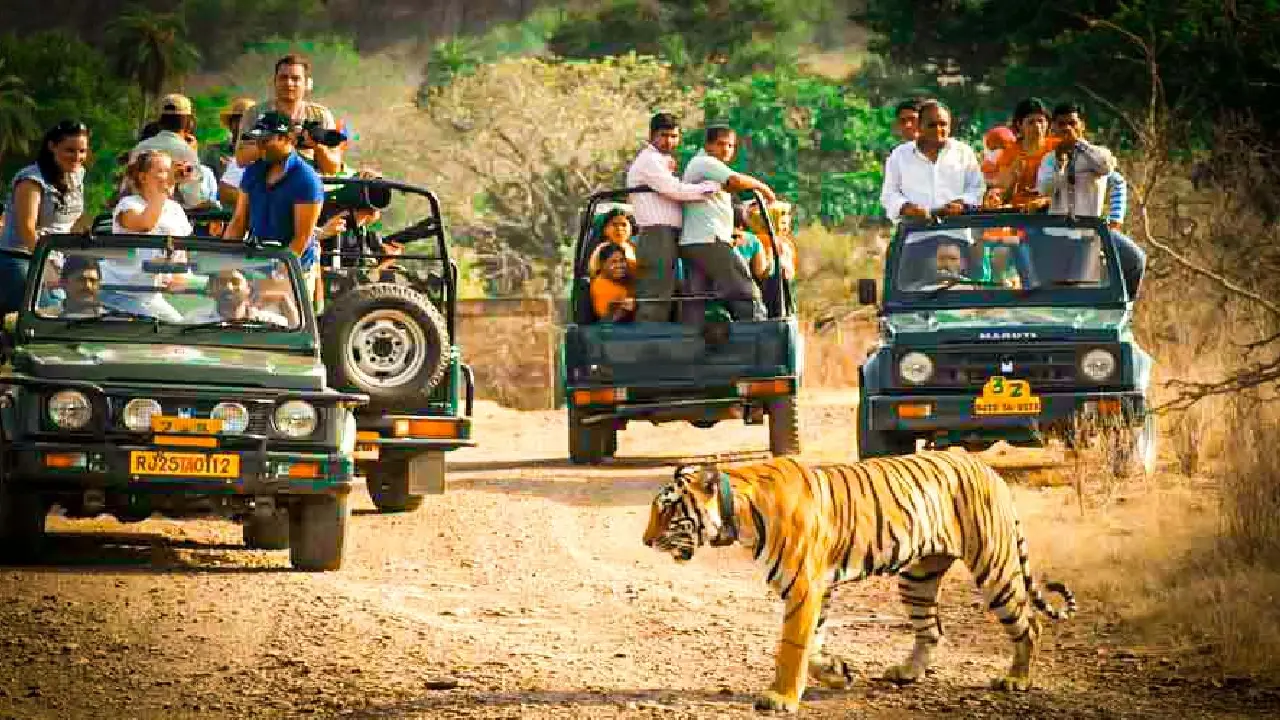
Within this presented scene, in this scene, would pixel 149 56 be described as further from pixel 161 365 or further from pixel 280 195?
pixel 161 365

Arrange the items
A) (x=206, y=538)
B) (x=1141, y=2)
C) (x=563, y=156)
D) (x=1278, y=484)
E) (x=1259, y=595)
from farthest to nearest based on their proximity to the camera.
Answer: (x=563, y=156) < (x=1141, y=2) < (x=206, y=538) < (x=1278, y=484) < (x=1259, y=595)

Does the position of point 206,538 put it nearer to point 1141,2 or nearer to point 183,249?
point 183,249

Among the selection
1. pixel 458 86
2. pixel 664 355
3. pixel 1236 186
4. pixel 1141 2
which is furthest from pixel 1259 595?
pixel 458 86

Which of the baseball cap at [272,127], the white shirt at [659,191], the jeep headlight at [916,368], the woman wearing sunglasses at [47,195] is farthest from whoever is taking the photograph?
the white shirt at [659,191]

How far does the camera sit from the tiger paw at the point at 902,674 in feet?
30.4

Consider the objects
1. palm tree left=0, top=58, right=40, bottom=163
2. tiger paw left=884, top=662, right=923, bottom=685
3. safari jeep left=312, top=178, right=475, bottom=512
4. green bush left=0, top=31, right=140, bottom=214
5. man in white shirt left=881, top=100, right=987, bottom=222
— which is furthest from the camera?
green bush left=0, top=31, right=140, bottom=214

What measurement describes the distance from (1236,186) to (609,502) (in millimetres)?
11462

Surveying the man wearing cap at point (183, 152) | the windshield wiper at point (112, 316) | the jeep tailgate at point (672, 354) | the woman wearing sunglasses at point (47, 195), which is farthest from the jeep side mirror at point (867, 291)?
the windshield wiper at point (112, 316)

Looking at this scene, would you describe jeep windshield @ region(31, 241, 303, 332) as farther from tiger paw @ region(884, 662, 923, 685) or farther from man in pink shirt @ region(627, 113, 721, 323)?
man in pink shirt @ region(627, 113, 721, 323)

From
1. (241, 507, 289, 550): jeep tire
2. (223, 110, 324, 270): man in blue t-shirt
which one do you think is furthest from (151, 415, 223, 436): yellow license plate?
(223, 110, 324, 270): man in blue t-shirt

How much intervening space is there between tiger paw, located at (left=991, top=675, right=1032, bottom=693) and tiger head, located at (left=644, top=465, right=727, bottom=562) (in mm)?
1290

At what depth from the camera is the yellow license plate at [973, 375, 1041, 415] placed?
15047 mm

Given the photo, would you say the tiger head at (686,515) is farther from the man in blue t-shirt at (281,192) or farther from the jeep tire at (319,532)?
the man in blue t-shirt at (281,192)

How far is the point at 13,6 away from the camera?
379ft
